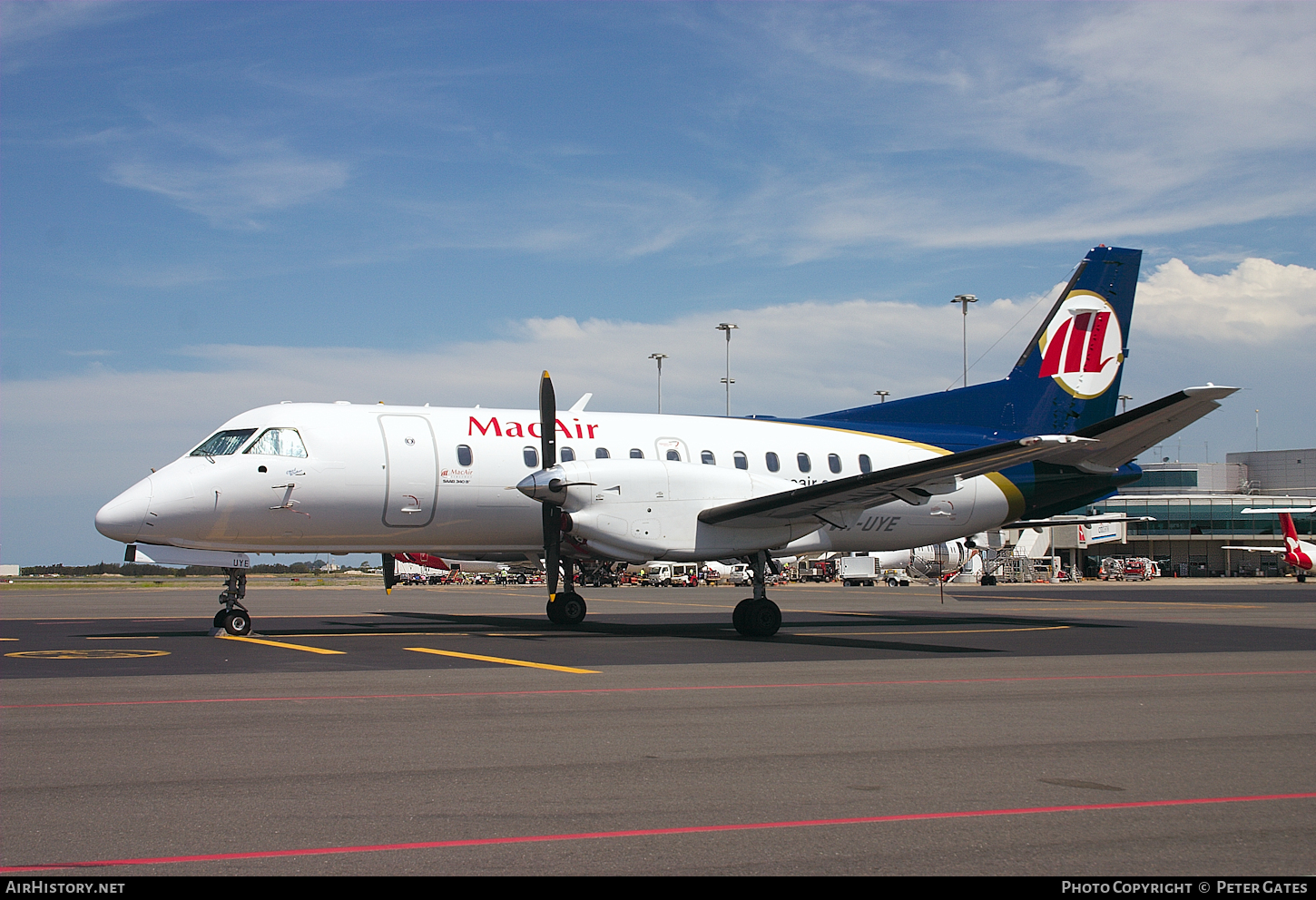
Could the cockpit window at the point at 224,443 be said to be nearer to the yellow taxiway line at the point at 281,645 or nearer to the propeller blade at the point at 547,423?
the yellow taxiway line at the point at 281,645

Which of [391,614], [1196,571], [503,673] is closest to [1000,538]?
[1196,571]

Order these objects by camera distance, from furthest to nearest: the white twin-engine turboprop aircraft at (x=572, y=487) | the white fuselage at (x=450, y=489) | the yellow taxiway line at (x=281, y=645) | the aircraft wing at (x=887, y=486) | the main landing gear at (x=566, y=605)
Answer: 1. the main landing gear at (x=566, y=605)
2. the white fuselage at (x=450, y=489)
3. the white twin-engine turboprop aircraft at (x=572, y=487)
4. the aircraft wing at (x=887, y=486)
5. the yellow taxiway line at (x=281, y=645)

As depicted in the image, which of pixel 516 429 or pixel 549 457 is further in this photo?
pixel 516 429

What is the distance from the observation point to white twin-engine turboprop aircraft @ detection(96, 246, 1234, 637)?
56.2ft

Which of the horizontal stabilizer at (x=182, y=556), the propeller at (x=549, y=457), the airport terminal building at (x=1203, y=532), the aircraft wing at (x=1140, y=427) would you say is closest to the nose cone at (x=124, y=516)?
the horizontal stabilizer at (x=182, y=556)

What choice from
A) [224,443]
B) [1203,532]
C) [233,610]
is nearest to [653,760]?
[233,610]

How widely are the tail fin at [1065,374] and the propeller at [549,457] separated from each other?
7801 millimetres

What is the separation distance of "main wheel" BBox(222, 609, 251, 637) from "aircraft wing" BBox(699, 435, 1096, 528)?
26.3 ft

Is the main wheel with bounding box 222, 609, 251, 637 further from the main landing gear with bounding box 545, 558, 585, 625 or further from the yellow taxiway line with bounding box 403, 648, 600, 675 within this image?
the main landing gear with bounding box 545, 558, 585, 625

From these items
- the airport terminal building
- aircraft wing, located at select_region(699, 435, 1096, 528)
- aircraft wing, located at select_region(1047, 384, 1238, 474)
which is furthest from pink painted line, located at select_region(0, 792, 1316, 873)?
the airport terminal building

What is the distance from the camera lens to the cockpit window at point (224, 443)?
1772 centimetres

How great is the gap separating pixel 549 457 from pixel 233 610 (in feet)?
19.6

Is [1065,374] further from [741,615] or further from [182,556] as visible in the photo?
[182,556]

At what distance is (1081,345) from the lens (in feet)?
78.3
